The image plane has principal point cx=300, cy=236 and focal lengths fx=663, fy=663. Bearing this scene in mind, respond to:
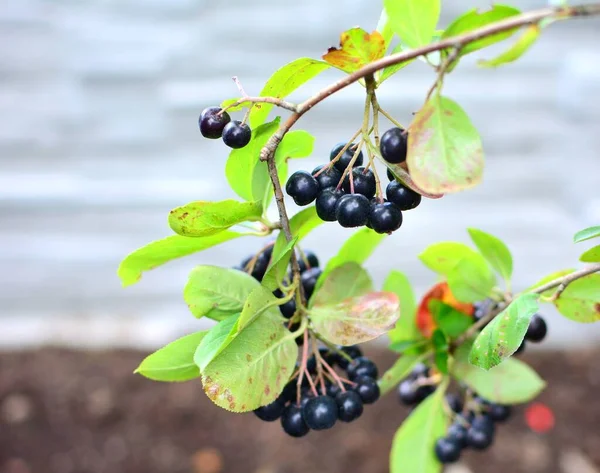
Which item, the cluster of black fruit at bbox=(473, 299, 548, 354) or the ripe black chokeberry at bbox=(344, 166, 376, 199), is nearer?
the ripe black chokeberry at bbox=(344, 166, 376, 199)

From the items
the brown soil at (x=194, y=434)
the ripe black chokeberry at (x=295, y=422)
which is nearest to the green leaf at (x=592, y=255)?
the ripe black chokeberry at (x=295, y=422)

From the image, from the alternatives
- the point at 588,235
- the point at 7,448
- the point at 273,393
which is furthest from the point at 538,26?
the point at 7,448

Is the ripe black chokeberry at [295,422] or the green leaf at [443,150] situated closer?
the green leaf at [443,150]

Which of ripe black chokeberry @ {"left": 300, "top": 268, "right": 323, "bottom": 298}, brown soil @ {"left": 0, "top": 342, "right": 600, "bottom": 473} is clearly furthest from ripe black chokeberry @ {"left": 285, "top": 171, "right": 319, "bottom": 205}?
brown soil @ {"left": 0, "top": 342, "right": 600, "bottom": 473}

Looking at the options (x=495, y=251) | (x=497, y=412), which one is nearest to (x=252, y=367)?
(x=495, y=251)

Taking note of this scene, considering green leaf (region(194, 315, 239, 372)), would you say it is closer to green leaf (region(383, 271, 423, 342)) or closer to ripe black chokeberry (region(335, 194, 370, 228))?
ripe black chokeberry (region(335, 194, 370, 228))

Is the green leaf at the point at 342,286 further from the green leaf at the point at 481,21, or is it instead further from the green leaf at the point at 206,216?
the green leaf at the point at 481,21
